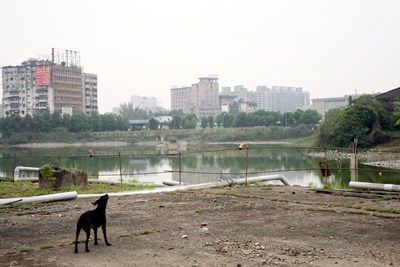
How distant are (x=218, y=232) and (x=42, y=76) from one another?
119174mm

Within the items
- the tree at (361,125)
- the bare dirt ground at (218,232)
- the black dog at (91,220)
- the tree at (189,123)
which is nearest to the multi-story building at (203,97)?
the tree at (189,123)

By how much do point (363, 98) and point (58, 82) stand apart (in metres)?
85.5

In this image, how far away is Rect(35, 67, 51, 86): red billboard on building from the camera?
118250 mm

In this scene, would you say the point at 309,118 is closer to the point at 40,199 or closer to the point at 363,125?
the point at 363,125

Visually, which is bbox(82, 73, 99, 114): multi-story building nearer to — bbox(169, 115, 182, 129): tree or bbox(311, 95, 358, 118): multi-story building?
bbox(169, 115, 182, 129): tree

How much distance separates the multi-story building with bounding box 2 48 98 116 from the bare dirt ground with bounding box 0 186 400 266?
113050 millimetres

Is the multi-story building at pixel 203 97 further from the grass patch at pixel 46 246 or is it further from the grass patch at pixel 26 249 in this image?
the grass patch at pixel 26 249

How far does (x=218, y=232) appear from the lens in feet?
25.4

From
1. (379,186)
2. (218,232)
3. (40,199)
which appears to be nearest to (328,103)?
(379,186)

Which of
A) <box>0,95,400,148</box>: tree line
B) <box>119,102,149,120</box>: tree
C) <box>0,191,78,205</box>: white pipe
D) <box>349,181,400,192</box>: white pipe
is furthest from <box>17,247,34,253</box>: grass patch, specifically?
<box>119,102,149,120</box>: tree

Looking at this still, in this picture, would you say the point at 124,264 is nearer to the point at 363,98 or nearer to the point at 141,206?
the point at 141,206

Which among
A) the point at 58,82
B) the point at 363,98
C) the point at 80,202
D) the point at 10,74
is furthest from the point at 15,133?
the point at 80,202

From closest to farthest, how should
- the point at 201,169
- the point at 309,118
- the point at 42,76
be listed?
the point at 201,169 < the point at 309,118 < the point at 42,76

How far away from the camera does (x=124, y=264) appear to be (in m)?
5.90
